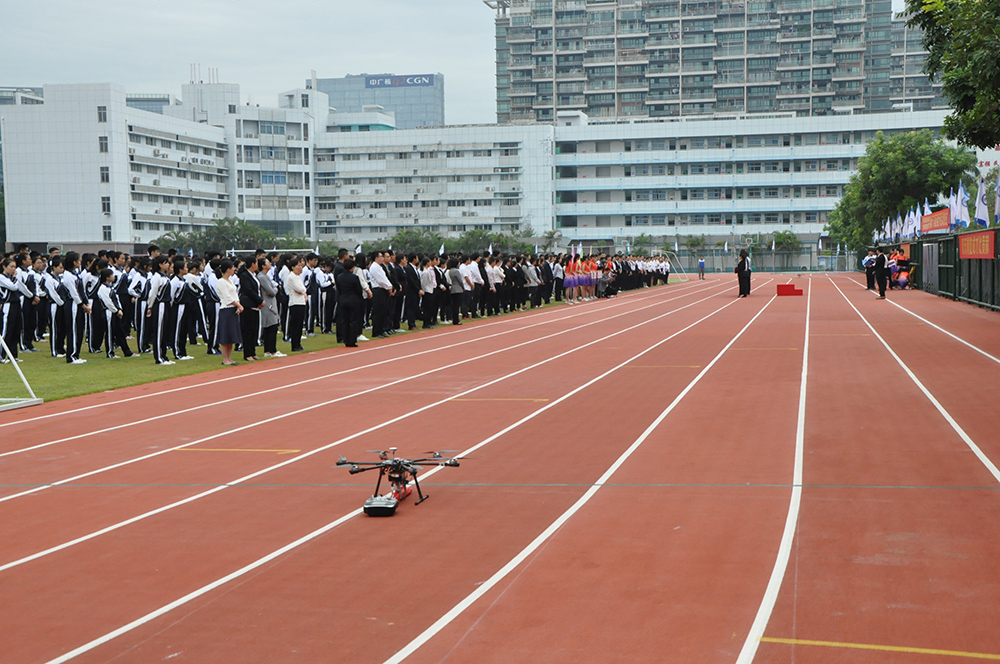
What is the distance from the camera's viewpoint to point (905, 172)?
171ft

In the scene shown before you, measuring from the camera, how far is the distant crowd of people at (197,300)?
53.9 ft

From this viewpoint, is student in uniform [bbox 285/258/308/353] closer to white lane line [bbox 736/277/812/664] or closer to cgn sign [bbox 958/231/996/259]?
white lane line [bbox 736/277/812/664]

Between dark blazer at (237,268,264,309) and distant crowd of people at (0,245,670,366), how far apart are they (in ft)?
0.05

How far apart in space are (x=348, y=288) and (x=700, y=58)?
10490cm

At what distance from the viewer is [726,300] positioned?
34.7 m

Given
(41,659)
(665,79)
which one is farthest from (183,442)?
(665,79)

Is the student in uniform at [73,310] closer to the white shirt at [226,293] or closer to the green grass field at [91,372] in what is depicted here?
the green grass field at [91,372]

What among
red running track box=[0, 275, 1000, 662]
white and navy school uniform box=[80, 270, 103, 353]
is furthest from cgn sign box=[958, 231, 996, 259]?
white and navy school uniform box=[80, 270, 103, 353]

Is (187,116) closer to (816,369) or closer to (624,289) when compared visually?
(624,289)

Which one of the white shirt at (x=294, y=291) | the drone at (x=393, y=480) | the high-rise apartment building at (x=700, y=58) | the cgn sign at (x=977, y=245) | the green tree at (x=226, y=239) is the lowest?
the drone at (x=393, y=480)

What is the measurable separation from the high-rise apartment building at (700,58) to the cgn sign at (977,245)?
88.4 meters

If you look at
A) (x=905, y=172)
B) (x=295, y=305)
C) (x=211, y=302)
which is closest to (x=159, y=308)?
(x=211, y=302)

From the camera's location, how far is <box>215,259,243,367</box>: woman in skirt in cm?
1548

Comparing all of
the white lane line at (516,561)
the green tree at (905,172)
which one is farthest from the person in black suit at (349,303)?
the green tree at (905,172)
